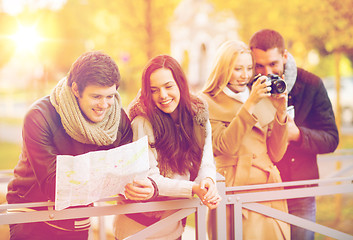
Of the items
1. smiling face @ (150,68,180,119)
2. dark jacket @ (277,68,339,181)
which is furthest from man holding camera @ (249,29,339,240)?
smiling face @ (150,68,180,119)

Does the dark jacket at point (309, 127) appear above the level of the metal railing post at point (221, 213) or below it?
above

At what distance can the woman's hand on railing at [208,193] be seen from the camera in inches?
88.0

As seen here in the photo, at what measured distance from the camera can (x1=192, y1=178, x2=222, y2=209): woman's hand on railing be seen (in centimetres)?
224

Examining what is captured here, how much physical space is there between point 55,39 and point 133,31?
7594 mm

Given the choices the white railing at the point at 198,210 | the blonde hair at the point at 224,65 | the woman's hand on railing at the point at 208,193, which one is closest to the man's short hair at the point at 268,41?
the blonde hair at the point at 224,65

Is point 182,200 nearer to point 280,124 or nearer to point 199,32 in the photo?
point 280,124

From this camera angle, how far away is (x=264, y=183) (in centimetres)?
279

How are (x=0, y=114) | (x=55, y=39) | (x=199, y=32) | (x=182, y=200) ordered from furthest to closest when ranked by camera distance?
(x=0, y=114)
(x=199, y=32)
(x=55, y=39)
(x=182, y=200)

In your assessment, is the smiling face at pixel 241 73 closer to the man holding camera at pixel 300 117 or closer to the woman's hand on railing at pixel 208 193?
the man holding camera at pixel 300 117

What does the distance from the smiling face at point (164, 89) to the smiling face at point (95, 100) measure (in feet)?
0.86

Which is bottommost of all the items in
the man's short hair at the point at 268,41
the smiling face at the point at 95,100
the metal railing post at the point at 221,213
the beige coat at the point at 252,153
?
the metal railing post at the point at 221,213

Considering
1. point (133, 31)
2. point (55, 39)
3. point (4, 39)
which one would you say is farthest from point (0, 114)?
point (133, 31)

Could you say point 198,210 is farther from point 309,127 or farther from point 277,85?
point 309,127

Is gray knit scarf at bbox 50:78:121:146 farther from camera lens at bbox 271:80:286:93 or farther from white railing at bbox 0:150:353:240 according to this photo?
camera lens at bbox 271:80:286:93
